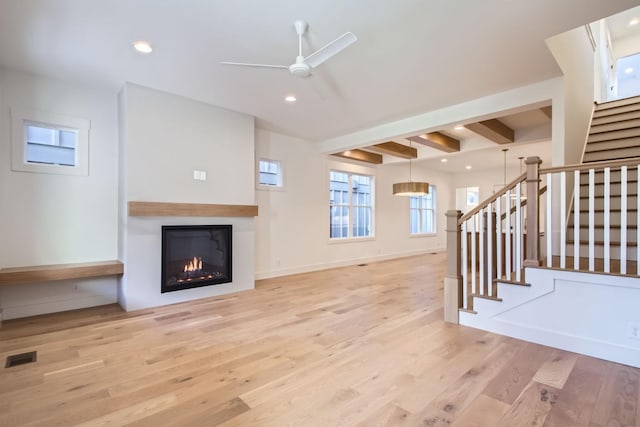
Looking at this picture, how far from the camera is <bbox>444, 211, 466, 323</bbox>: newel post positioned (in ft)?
10.9

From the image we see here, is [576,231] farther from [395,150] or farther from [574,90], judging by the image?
[395,150]

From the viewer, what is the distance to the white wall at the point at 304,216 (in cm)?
571

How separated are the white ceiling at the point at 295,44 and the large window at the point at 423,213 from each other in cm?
562

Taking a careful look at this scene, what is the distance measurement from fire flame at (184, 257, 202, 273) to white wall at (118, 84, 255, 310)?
299 mm

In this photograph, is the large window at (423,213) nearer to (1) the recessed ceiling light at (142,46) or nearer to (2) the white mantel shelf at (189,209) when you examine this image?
(2) the white mantel shelf at (189,209)

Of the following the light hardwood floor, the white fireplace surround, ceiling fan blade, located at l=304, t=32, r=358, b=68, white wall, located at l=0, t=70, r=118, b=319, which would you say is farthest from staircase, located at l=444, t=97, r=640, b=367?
white wall, located at l=0, t=70, r=118, b=319

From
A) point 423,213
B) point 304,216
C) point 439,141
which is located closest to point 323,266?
point 304,216

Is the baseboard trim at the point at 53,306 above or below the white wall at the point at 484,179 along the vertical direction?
below

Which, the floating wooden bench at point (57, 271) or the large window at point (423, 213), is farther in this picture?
the large window at point (423, 213)

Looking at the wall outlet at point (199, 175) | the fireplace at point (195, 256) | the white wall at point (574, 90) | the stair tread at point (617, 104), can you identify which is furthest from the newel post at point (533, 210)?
the stair tread at point (617, 104)

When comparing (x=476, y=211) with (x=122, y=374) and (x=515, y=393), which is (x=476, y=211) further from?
(x=122, y=374)

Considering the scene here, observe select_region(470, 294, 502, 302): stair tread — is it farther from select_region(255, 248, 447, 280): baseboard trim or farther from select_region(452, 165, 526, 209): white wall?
select_region(452, 165, 526, 209): white wall

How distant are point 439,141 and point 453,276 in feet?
11.2

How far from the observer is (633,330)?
2371 mm
